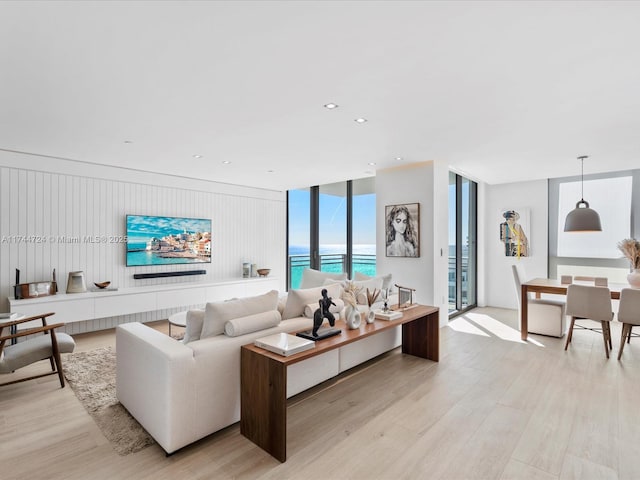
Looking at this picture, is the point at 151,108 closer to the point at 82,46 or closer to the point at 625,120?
the point at 82,46

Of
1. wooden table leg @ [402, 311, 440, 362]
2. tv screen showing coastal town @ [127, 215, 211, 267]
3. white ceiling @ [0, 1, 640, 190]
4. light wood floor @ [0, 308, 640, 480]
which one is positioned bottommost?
light wood floor @ [0, 308, 640, 480]

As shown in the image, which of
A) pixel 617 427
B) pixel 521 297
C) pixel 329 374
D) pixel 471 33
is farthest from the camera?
pixel 521 297

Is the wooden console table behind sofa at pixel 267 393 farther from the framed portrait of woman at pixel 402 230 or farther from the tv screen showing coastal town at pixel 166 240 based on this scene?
the tv screen showing coastal town at pixel 166 240

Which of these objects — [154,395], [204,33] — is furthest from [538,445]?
[204,33]

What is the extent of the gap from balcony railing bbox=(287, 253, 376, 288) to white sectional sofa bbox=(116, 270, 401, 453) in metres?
3.91

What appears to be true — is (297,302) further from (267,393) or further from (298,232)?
(298,232)

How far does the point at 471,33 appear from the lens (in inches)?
73.2

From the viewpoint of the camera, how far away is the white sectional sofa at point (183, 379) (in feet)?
6.77

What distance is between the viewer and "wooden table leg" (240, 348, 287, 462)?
2.04 metres

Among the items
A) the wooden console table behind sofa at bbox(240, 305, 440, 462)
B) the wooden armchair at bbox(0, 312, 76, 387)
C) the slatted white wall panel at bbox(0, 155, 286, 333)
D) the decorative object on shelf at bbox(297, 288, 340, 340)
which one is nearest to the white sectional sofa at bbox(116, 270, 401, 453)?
the wooden console table behind sofa at bbox(240, 305, 440, 462)

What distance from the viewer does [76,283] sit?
461 centimetres

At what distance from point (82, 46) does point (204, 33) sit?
75cm

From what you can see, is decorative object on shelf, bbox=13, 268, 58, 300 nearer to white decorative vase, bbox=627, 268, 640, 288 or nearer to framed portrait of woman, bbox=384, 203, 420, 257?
framed portrait of woman, bbox=384, 203, 420, 257

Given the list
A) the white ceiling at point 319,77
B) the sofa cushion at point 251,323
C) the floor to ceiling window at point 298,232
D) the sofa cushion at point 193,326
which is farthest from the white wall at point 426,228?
the sofa cushion at point 193,326
